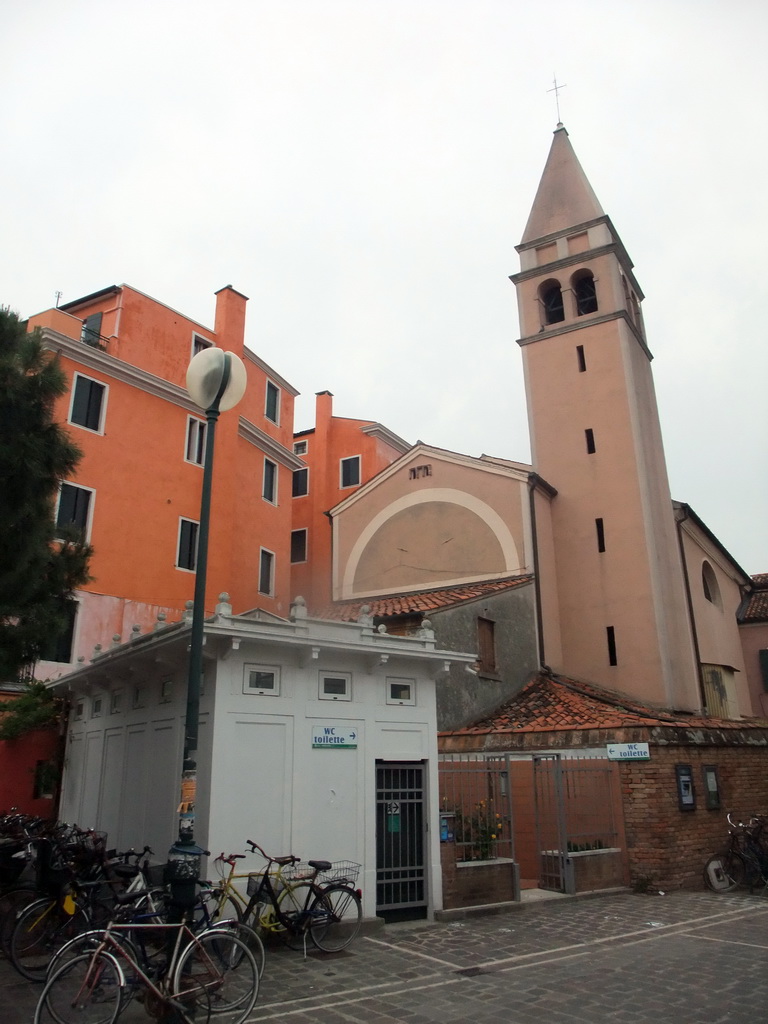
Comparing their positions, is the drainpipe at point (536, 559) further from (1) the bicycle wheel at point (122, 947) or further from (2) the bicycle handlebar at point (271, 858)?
(1) the bicycle wheel at point (122, 947)

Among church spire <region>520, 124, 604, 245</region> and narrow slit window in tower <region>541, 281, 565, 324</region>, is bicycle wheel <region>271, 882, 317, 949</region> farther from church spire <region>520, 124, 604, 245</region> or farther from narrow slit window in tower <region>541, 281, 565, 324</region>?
church spire <region>520, 124, 604, 245</region>

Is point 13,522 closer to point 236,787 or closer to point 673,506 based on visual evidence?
point 236,787

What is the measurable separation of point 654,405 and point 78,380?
18675mm

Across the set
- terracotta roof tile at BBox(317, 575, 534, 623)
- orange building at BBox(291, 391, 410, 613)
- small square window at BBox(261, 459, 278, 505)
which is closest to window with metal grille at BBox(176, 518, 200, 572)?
small square window at BBox(261, 459, 278, 505)

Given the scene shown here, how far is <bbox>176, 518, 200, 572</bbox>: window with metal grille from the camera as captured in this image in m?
23.9

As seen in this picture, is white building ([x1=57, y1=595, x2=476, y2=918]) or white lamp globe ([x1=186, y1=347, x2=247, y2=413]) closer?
white lamp globe ([x1=186, y1=347, x2=247, y2=413])

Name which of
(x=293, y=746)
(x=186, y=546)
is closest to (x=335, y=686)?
(x=293, y=746)

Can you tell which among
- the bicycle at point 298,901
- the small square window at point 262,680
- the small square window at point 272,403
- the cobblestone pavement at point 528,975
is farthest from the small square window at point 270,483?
the bicycle at point 298,901

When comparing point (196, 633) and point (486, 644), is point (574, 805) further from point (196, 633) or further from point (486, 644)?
point (196, 633)

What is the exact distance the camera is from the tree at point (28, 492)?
8805 millimetres

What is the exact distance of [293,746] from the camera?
34.9 feet

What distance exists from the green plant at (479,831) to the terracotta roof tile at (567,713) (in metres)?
3.77

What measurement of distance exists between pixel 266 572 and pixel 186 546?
4.03 metres

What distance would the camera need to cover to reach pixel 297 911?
31.7 ft
